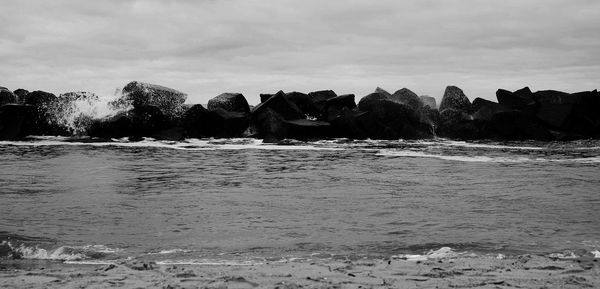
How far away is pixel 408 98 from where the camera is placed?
115 feet

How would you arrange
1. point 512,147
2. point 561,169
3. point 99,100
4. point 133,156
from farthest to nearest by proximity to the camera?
point 99,100
point 512,147
point 133,156
point 561,169

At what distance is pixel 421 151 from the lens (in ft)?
81.5

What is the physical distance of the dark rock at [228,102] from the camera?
3431cm

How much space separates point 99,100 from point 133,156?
1178cm

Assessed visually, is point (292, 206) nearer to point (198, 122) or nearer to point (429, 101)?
point (198, 122)

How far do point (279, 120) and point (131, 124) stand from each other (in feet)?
27.5

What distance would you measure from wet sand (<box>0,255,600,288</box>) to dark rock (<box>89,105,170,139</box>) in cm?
2532

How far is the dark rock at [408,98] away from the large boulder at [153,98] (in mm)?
12799

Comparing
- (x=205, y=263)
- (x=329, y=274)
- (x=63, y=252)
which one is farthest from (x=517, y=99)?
(x=63, y=252)

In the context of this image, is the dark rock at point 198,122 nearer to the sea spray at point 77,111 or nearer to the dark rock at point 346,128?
the sea spray at point 77,111

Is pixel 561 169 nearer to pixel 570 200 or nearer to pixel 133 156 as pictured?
pixel 570 200

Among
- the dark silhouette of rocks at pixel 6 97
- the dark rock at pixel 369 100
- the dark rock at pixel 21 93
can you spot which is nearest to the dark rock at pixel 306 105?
the dark rock at pixel 369 100

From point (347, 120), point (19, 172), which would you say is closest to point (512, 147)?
point (347, 120)

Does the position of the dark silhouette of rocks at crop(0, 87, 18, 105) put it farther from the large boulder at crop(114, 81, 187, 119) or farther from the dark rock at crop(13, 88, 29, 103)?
the large boulder at crop(114, 81, 187, 119)
